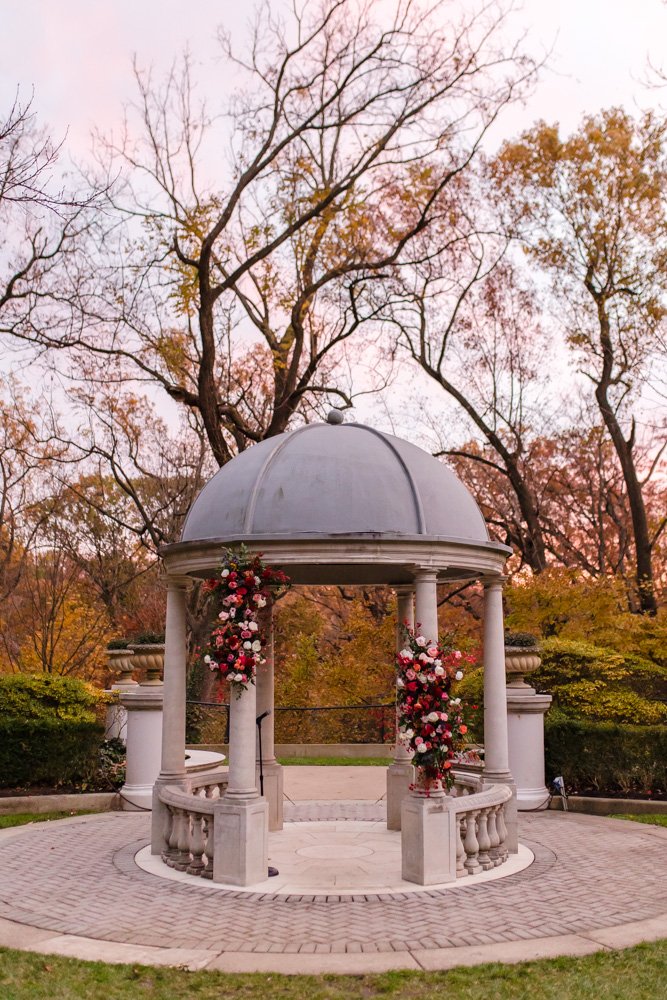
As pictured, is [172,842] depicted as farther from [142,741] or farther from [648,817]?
[648,817]

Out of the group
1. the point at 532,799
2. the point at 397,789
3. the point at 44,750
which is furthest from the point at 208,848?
the point at 532,799

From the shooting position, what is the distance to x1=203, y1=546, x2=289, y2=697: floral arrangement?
30.9 ft

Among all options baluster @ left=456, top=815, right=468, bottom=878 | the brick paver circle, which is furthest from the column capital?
the brick paver circle

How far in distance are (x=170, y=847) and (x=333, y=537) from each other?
4365 mm

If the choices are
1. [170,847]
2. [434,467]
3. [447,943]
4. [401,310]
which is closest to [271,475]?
[434,467]

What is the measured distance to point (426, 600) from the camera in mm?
9969

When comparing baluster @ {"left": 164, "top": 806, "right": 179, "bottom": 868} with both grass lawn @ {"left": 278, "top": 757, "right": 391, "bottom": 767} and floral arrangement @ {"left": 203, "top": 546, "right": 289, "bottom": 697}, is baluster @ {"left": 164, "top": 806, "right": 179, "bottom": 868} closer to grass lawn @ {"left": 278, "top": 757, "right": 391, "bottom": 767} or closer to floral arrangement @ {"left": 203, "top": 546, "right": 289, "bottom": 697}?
floral arrangement @ {"left": 203, "top": 546, "right": 289, "bottom": 697}

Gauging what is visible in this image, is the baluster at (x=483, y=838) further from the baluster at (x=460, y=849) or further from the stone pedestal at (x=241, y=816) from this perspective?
the stone pedestal at (x=241, y=816)

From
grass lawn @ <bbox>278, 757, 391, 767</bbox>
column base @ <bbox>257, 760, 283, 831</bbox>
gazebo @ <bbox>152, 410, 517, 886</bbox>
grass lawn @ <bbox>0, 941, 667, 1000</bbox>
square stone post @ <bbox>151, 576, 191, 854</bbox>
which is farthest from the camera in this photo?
grass lawn @ <bbox>278, 757, 391, 767</bbox>

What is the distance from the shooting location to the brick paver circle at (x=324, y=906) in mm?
7402

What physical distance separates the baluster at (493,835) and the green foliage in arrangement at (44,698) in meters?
7.71

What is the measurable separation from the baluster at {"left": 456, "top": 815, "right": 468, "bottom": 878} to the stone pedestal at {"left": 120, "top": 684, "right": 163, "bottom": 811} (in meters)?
6.48

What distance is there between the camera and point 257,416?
1013 inches

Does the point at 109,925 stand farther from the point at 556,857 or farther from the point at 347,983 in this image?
the point at 556,857
